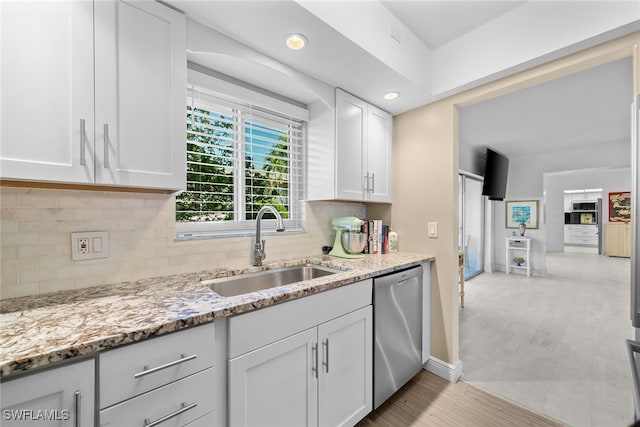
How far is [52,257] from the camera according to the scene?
45.6 inches

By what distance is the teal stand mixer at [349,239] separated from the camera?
2127 mm

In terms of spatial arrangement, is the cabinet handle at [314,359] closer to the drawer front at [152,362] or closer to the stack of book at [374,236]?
the drawer front at [152,362]

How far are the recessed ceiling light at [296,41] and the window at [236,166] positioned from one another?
590mm

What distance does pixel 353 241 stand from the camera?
2125 millimetres

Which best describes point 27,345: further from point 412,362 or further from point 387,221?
point 387,221

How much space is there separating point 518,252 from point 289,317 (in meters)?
6.17

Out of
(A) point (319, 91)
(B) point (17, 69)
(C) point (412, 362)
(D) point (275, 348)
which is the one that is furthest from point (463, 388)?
(B) point (17, 69)

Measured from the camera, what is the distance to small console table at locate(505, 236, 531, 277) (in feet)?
17.7

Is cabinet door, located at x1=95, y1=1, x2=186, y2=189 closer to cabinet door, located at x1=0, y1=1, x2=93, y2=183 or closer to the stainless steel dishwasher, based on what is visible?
cabinet door, located at x1=0, y1=1, x2=93, y2=183

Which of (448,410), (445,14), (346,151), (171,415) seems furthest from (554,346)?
(171,415)

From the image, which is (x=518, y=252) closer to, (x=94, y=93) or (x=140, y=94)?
(x=140, y=94)

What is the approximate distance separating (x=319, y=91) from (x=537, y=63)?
4.53ft

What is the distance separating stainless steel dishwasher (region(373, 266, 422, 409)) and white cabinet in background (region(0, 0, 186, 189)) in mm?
1367

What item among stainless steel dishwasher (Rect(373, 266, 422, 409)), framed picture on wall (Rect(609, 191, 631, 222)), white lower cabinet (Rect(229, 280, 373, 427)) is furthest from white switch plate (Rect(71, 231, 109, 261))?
framed picture on wall (Rect(609, 191, 631, 222))
